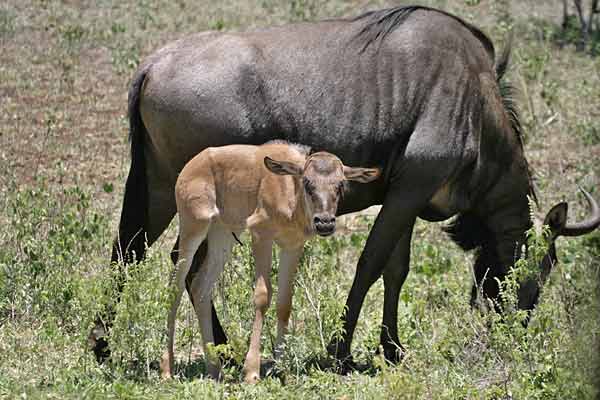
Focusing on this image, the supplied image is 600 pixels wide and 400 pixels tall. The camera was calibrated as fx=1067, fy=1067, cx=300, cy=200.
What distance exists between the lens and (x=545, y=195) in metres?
12.6

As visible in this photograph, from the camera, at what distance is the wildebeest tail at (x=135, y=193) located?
795cm

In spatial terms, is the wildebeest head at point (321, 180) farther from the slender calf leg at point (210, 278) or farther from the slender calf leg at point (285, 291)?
the slender calf leg at point (210, 278)

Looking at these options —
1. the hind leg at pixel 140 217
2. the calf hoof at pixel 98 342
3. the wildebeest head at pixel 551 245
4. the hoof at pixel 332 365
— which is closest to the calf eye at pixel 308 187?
the hoof at pixel 332 365

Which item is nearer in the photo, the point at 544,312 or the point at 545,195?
the point at 544,312

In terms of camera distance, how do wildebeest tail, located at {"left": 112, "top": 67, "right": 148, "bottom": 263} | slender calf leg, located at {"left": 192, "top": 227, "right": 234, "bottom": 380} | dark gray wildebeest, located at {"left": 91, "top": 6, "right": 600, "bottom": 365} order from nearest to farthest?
slender calf leg, located at {"left": 192, "top": 227, "right": 234, "bottom": 380} < dark gray wildebeest, located at {"left": 91, "top": 6, "right": 600, "bottom": 365} < wildebeest tail, located at {"left": 112, "top": 67, "right": 148, "bottom": 263}

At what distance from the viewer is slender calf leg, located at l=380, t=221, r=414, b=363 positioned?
27.3 feet

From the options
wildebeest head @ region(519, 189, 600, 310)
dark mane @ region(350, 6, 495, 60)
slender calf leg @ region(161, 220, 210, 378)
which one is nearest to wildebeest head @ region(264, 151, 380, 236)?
slender calf leg @ region(161, 220, 210, 378)

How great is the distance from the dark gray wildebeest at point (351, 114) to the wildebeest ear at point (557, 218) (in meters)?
0.01

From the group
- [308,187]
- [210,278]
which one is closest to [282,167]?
[308,187]

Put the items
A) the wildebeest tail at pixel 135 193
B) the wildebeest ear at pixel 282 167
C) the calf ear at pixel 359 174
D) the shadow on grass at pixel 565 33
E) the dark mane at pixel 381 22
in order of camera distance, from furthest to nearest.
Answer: the shadow on grass at pixel 565 33, the dark mane at pixel 381 22, the wildebeest tail at pixel 135 193, the calf ear at pixel 359 174, the wildebeest ear at pixel 282 167

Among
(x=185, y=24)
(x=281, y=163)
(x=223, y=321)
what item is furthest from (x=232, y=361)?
(x=185, y=24)

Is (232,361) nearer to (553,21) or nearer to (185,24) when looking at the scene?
(185,24)

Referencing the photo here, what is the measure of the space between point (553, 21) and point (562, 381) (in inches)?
Answer: 596

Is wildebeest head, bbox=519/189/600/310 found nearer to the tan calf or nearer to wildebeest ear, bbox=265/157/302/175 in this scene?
the tan calf
